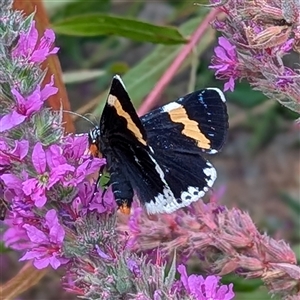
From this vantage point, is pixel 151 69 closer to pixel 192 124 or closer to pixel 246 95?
pixel 246 95

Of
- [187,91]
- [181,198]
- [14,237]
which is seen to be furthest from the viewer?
[187,91]

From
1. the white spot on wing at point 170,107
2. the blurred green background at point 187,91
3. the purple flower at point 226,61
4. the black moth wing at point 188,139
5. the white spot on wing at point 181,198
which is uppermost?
the purple flower at point 226,61

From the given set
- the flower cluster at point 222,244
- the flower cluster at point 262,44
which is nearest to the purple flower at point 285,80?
the flower cluster at point 262,44

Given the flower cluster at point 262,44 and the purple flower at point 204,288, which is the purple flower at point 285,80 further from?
the purple flower at point 204,288

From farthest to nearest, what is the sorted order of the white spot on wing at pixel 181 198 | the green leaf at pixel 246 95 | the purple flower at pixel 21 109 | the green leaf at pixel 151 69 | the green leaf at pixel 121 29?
the green leaf at pixel 246 95
the green leaf at pixel 151 69
the green leaf at pixel 121 29
the white spot on wing at pixel 181 198
the purple flower at pixel 21 109

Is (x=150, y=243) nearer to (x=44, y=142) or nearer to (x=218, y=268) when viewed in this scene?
(x=218, y=268)

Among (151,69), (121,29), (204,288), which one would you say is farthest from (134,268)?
(151,69)

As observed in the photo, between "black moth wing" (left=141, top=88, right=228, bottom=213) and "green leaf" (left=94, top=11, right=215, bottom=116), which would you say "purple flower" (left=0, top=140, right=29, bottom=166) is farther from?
"green leaf" (left=94, top=11, right=215, bottom=116)

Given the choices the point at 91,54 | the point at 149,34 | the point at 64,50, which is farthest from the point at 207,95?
the point at 91,54
